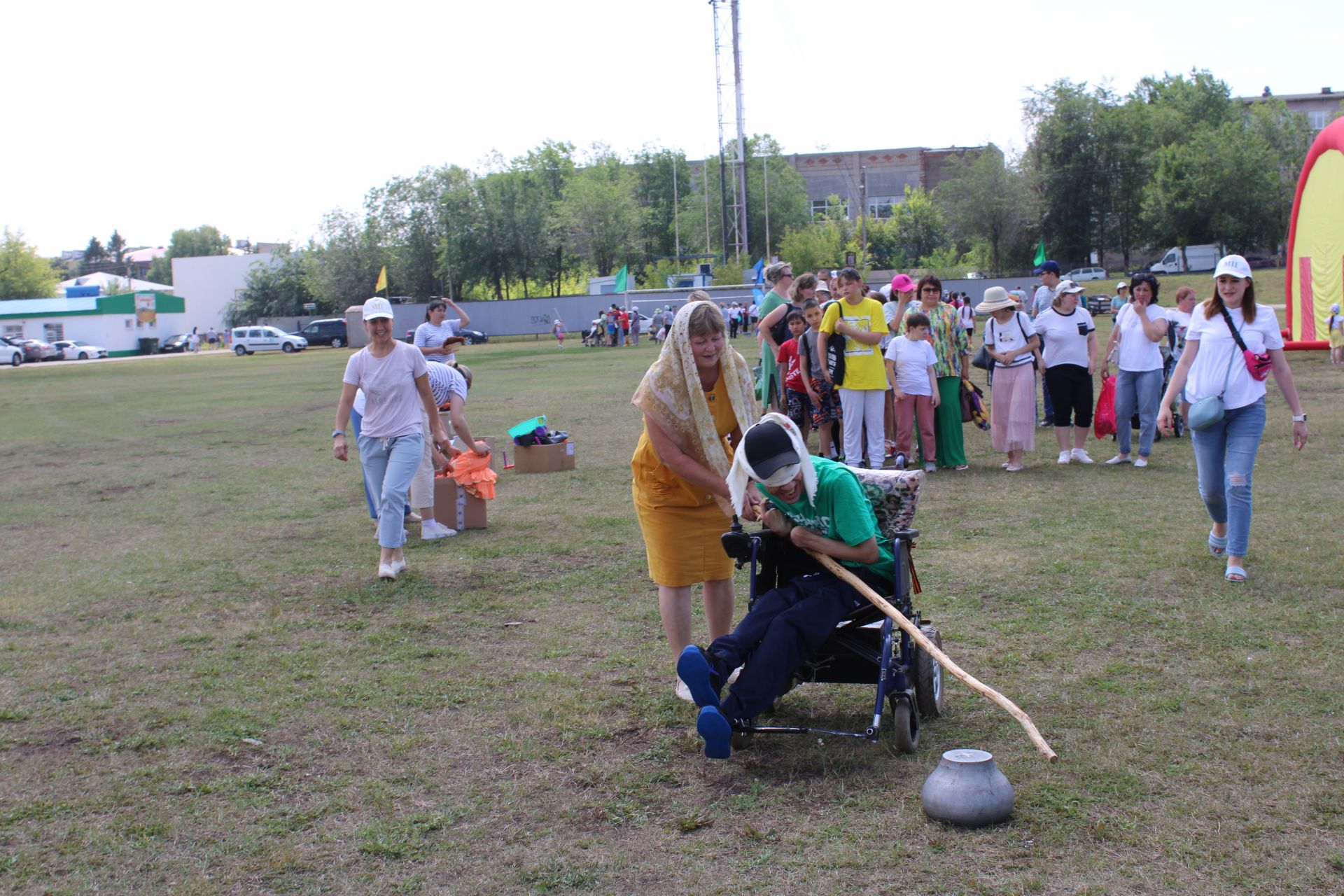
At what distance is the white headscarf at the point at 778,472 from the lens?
428 centimetres

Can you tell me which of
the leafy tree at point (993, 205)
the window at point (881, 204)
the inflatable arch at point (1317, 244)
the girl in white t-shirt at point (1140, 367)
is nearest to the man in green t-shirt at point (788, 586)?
the girl in white t-shirt at point (1140, 367)

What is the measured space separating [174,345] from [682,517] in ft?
268

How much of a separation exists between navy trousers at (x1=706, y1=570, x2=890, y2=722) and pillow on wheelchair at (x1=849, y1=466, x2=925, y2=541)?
0.38m

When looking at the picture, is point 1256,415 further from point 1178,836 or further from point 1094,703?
point 1178,836

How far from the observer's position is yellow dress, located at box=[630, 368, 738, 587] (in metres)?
4.82

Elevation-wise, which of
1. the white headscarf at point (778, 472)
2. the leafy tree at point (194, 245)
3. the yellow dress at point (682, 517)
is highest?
the leafy tree at point (194, 245)

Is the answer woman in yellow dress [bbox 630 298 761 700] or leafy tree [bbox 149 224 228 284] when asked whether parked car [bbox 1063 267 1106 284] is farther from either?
leafy tree [bbox 149 224 228 284]

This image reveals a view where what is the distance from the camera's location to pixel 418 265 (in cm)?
7881

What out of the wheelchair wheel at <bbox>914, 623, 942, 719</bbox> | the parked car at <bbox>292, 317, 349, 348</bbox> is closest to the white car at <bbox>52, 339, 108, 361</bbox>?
the parked car at <bbox>292, 317, 349, 348</bbox>

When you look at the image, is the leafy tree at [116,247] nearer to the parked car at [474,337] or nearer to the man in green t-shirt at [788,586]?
the parked car at [474,337]

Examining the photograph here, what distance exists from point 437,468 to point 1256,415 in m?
6.42

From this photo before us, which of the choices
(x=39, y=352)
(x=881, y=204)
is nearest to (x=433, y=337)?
(x=39, y=352)

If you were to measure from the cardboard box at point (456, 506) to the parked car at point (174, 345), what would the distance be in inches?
2934

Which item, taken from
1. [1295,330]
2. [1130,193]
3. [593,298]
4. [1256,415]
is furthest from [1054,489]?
[1130,193]
